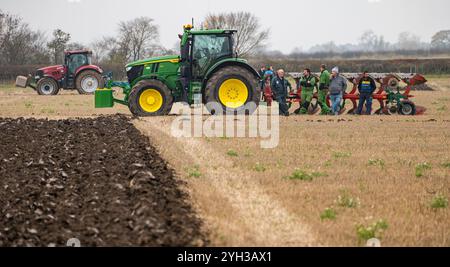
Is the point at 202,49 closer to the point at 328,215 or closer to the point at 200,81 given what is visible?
the point at 200,81

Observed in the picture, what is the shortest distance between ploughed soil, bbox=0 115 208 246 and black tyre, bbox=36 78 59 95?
22987 millimetres

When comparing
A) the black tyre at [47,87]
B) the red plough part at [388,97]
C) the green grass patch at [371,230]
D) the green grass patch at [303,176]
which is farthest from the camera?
the black tyre at [47,87]

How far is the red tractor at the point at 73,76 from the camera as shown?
3584cm

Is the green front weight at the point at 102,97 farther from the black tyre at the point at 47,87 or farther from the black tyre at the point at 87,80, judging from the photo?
the black tyre at the point at 47,87

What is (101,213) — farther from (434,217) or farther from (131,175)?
(434,217)

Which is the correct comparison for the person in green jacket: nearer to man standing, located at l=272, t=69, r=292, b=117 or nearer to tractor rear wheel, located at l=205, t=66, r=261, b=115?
man standing, located at l=272, t=69, r=292, b=117

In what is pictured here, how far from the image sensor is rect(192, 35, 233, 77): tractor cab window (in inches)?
763

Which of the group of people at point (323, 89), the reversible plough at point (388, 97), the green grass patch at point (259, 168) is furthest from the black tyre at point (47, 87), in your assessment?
the green grass patch at point (259, 168)

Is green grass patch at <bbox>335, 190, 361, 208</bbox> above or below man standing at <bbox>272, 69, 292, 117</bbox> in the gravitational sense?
below

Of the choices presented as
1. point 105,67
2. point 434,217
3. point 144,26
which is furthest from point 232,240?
point 144,26

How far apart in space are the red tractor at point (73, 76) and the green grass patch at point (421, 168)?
2642 centimetres

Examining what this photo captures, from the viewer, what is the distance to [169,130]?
16219 mm

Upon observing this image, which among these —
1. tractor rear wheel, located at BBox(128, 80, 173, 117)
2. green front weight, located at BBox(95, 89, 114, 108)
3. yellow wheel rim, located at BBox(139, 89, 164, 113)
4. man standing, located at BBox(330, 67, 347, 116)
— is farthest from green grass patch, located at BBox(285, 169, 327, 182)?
man standing, located at BBox(330, 67, 347, 116)

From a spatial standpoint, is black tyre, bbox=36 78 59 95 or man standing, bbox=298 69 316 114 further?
black tyre, bbox=36 78 59 95
